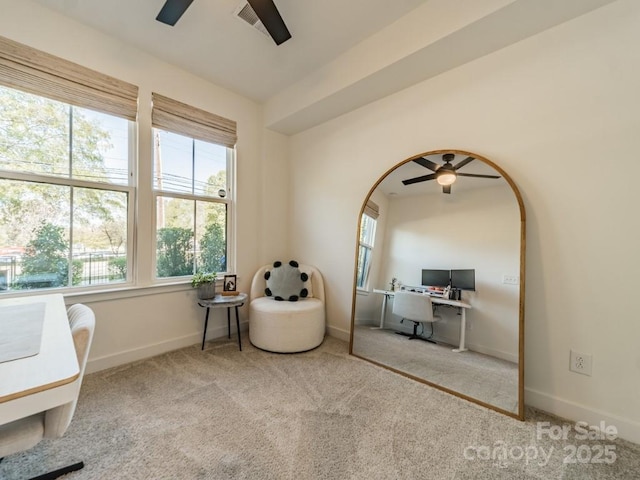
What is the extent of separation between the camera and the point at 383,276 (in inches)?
97.1

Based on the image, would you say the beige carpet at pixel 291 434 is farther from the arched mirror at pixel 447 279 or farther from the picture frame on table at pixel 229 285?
the picture frame on table at pixel 229 285

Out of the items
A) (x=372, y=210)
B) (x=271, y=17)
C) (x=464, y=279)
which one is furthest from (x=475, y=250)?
(x=271, y=17)

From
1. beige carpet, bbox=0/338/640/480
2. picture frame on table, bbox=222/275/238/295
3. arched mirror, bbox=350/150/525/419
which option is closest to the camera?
beige carpet, bbox=0/338/640/480

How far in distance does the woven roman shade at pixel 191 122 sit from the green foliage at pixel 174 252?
998 mm

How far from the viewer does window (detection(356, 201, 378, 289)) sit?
2.60m

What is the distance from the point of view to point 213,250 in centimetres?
296

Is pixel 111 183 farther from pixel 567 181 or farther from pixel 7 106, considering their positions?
pixel 567 181

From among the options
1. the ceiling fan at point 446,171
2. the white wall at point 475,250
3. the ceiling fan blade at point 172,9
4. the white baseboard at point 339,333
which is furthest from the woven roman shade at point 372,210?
the ceiling fan blade at point 172,9

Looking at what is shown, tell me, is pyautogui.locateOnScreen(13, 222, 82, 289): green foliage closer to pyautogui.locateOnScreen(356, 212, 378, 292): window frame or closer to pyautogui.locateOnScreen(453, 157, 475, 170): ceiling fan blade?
pyautogui.locateOnScreen(356, 212, 378, 292): window frame

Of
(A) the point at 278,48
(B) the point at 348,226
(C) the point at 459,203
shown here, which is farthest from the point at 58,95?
(C) the point at 459,203

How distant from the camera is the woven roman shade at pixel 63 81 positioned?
5.99 ft

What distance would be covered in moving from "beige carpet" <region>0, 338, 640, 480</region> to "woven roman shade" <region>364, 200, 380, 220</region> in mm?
1434

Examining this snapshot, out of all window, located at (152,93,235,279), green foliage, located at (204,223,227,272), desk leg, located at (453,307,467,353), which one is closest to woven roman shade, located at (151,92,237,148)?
window, located at (152,93,235,279)

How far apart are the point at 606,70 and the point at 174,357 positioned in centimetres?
380
